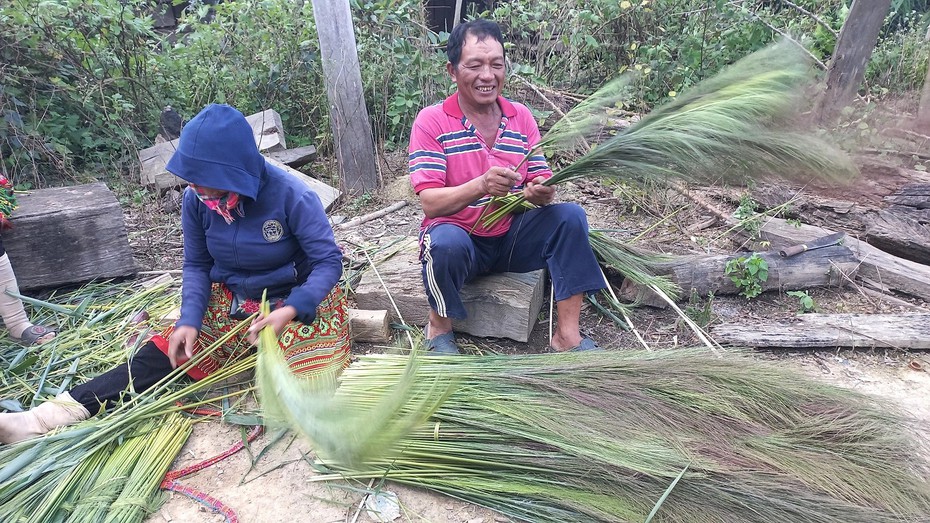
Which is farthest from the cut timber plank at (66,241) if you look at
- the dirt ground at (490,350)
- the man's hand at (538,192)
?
the man's hand at (538,192)

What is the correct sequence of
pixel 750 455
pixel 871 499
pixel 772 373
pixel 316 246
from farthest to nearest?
1. pixel 316 246
2. pixel 772 373
3. pixel 750 455
4. pixel 871 499

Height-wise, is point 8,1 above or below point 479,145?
above

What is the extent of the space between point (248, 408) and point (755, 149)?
6.59ft

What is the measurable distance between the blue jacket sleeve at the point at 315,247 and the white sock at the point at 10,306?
1487 mm

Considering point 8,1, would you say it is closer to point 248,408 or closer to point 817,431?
point 248,408

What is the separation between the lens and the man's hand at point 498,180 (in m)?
2.14

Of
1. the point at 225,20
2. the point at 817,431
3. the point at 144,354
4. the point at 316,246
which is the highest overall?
the point at 225,20

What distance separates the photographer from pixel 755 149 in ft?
6.40

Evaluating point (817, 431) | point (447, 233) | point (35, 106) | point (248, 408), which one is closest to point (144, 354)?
point (248, 408)

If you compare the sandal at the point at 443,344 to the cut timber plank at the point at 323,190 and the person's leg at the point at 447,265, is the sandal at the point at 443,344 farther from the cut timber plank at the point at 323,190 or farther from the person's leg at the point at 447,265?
the cut timber plank at the point at 323,190

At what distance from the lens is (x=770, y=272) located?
2951 millimetres

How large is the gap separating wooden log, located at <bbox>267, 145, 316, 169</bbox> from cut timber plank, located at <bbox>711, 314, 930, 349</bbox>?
328 centimetres

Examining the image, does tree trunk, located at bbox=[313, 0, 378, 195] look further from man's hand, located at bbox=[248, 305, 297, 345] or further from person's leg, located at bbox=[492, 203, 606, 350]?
man's hand, located at bbox=[248, 305, 297, 345]

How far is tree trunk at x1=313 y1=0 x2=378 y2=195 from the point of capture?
4.04 m
